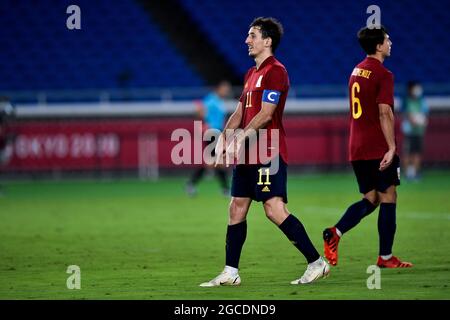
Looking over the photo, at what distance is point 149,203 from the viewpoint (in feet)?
62.8

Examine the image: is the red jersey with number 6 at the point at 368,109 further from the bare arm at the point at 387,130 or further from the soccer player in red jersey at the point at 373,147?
the bare arm at the point at 387,130

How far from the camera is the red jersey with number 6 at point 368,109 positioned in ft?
32.9

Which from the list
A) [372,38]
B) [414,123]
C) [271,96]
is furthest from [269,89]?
[414,123]

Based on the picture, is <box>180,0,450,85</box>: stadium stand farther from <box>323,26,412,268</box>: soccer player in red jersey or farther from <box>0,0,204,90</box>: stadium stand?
<box>323,26,412,268</box>: soccer player in red jersey

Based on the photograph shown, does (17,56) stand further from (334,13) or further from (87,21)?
(334,13)

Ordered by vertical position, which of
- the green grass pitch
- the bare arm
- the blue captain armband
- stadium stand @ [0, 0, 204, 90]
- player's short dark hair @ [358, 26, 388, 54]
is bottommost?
the green grass pitch

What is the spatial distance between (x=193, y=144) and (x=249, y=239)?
45.2ft

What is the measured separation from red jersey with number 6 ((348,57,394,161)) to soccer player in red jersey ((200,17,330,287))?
1.42m

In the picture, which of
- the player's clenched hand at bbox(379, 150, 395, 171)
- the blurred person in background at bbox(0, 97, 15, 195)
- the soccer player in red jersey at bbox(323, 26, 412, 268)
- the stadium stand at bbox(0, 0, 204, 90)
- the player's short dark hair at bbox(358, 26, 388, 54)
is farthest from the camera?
the stadium stand at bbox(0, 0, 204, 90)

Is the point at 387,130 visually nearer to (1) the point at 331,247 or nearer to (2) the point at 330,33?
(1) the point at 331,247

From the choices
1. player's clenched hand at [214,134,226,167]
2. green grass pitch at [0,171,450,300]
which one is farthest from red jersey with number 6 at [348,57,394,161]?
player's clenched hand at [214,134,226,167]

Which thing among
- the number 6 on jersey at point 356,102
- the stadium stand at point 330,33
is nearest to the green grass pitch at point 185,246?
the number 6 on jersey at point 356,102

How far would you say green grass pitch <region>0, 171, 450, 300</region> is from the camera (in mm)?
8641
